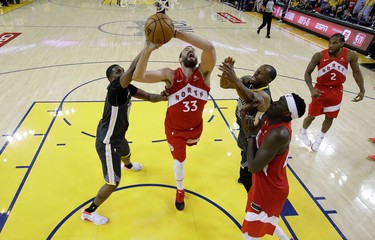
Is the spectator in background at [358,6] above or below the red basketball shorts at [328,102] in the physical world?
above

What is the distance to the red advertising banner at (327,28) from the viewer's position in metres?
10.9

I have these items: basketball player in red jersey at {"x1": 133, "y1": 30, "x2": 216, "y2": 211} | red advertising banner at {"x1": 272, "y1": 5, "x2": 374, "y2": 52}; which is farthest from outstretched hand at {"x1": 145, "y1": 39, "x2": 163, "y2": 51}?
red advertising banner at {"x1": 272, "y1": 5, "x2": 374, "y2": 52}

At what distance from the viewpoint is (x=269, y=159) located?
227 centimetres

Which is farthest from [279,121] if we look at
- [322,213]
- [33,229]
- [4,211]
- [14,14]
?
[14,14]

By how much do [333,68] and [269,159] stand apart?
290cm

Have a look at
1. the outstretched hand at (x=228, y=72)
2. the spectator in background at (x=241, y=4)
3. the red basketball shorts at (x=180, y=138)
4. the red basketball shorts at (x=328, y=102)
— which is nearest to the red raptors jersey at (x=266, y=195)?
the outstretched hand at (x=228, y=72)

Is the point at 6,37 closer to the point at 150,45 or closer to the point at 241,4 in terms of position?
the point at 150,45

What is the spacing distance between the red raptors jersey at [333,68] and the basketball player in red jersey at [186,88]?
2326mm

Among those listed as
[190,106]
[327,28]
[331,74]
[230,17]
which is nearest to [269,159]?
[190,106]

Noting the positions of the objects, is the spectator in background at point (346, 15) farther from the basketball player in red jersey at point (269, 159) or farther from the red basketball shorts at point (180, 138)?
the basketball player in red jersey at point (269, 159)

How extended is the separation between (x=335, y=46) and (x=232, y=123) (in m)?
2.29

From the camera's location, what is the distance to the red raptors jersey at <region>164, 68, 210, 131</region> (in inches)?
121

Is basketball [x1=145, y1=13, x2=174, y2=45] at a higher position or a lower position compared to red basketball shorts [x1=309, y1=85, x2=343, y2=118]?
higher

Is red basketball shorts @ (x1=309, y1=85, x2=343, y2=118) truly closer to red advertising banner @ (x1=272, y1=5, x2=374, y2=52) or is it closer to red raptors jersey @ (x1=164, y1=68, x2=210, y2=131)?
red raptors jersey @ (x1=164, y1=68, x2=210, y2=131)
